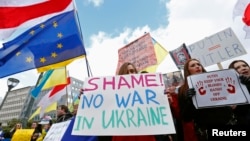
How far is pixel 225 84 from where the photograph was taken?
9.77ft

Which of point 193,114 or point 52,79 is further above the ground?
point 52,79

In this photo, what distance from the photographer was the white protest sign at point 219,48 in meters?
5.71

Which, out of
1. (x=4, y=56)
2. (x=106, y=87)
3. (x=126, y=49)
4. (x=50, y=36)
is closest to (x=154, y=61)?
(x=126, y=49)

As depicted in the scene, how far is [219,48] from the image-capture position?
19.7 ft

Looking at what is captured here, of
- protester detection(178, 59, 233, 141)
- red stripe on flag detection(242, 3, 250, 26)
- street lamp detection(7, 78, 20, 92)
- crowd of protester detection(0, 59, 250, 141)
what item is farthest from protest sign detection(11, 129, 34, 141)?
protester detection(178, 59, 233, 141)

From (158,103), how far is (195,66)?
0.67 m

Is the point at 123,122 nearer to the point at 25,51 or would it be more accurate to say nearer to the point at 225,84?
the point at 225,84

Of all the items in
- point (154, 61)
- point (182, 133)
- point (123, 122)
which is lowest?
point (182, 133)

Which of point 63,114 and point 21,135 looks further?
point 21,135

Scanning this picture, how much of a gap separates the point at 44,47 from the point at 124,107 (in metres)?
2.87

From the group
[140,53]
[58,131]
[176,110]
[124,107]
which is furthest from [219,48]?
[58,131]

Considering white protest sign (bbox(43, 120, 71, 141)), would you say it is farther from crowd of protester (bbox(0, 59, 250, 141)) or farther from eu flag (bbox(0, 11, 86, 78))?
eu flag (bbox(0, 11, 86, 78))

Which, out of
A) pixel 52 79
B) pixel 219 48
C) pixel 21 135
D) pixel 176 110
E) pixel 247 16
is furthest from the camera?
pixel 52 79

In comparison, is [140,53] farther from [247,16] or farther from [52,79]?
[52,79]
